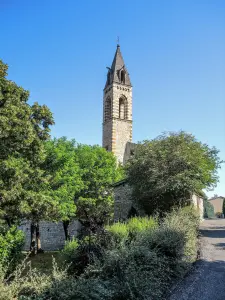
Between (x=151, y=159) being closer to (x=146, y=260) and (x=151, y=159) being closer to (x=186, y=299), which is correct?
(x=146, y=260)

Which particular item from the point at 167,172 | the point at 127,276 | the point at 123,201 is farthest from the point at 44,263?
the point at 127,276

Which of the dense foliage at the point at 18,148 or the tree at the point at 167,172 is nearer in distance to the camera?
the dense foliage at the point at 18,148

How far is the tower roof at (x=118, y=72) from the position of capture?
1455 inches

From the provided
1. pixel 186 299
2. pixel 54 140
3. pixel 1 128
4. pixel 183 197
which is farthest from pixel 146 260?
pixel 54 140

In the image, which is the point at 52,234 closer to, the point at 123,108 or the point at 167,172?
the point at 167,172

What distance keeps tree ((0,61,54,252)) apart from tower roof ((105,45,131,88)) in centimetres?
2521

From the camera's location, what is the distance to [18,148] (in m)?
11.1

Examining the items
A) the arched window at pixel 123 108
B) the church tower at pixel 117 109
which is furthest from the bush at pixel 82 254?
the arched window at pixel 123 108

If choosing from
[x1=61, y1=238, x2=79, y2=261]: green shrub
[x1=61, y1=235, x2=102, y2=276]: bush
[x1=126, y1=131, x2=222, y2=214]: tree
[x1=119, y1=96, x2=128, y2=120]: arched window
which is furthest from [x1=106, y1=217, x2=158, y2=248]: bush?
[x1=119, y1=96, x2=128, y2=120]: arched window

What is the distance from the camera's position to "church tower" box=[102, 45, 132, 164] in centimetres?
3456

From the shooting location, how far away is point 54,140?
20.6 metres

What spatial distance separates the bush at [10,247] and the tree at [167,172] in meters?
7.53

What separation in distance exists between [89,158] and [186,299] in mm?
20082

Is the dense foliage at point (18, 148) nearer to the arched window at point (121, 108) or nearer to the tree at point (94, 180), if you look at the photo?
the tree at point (94, 180)
